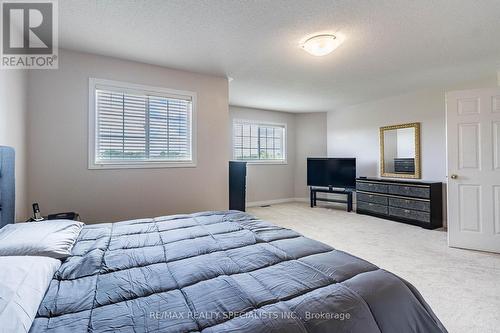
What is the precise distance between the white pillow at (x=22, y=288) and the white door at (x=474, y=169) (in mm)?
4170

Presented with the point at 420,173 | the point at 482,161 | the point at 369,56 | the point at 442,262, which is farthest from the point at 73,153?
the point at 420,173

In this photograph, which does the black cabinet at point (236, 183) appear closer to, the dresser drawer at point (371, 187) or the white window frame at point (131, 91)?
the white window frame at point (131, 91)

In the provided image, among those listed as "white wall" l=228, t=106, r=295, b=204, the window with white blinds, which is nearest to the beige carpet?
"white wall" l=228, t=106, r=295, b=204

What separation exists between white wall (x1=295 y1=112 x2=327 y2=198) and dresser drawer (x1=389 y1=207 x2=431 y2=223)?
96.3 inches

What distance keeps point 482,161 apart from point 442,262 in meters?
1.42

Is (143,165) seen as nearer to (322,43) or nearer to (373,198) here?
(322,43)

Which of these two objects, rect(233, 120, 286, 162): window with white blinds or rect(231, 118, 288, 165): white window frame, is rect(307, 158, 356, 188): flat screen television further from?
rect(233, 120, 286, 162): window with white blinds

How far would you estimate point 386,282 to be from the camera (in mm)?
1122

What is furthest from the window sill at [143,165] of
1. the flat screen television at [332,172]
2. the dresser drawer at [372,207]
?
the dresser drawer at [372,207]

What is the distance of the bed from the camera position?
34.0 inches

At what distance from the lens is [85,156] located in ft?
A: 9.56

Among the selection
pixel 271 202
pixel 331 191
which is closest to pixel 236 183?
pixel 271 202

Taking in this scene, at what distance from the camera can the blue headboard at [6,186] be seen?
1887mm

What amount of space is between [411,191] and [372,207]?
2.74 feet
